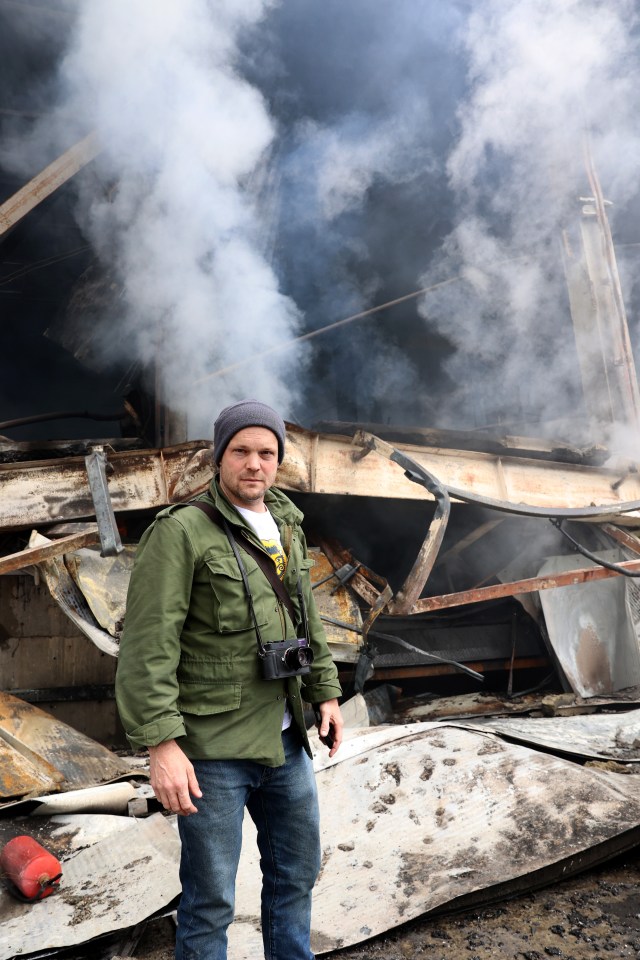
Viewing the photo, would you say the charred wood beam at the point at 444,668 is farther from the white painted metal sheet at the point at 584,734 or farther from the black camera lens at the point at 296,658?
the black camera lens at the point at 296,658

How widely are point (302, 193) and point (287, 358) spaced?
1.69m

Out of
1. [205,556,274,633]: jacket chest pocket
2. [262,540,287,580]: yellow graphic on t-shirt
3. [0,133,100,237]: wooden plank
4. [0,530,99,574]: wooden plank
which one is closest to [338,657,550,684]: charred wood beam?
[0,530,99,574]: wooden plank

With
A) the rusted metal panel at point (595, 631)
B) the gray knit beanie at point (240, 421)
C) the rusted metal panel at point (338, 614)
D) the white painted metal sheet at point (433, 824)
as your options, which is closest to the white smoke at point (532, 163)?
the rusted metal panel at point (595, 631)

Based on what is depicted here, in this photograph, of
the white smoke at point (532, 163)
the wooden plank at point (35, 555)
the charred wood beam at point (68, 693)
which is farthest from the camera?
the white smoke at point (532, 163)

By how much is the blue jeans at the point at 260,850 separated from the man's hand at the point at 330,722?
0.09 m

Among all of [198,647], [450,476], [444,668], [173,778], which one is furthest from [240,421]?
[444,668]

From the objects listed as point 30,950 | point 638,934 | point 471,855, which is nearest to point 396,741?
point 471,855

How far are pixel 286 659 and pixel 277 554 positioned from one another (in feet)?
0.92

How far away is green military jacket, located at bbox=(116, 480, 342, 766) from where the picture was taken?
149 centimetres

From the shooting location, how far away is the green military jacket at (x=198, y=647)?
4.90 ft

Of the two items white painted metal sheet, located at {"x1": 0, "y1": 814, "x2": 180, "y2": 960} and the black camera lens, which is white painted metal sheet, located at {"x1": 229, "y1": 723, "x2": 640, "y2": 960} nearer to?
white painted metal sheet, located at {"x1": 0, "y1": 814, "x2": 180, "y2": 960}

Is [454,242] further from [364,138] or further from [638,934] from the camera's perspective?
[638,934]

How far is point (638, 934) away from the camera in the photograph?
224cm

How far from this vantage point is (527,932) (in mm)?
2297
